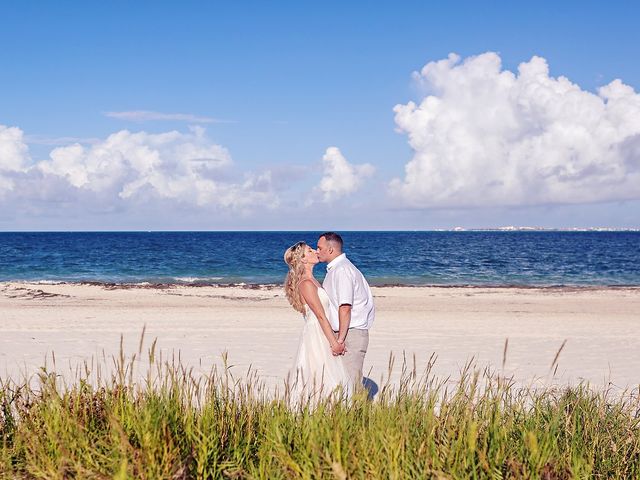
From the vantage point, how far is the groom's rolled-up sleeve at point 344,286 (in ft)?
21.1

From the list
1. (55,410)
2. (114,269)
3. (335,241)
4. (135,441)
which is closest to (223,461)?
(135,441)

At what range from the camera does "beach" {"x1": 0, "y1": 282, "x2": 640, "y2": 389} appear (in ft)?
37.1

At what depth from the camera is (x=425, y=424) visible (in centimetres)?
417

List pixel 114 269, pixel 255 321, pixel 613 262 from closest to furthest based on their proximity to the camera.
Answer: pixel 255 321 → pixel 114 269 → pixel 613 262

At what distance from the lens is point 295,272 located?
21.5 feet

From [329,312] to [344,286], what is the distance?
36 centimetres

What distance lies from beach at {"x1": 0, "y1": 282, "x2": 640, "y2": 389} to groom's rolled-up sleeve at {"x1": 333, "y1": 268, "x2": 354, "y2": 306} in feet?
4.94

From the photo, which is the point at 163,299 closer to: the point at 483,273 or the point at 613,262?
the point at 483,273

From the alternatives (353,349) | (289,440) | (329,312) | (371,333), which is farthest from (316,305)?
(371,333)

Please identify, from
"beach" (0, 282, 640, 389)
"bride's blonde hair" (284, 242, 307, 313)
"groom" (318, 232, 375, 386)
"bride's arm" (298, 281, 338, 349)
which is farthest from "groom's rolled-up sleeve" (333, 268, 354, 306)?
"beach" (0, 282, 640, 389)

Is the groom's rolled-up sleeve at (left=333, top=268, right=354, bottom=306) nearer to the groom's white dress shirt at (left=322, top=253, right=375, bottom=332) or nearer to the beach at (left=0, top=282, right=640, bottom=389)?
the groom's white dress shirt at (left=322, top=253, right=375, bottom=332)

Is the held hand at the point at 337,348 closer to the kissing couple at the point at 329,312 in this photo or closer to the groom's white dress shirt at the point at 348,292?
the kissing couple at the point at 329,312

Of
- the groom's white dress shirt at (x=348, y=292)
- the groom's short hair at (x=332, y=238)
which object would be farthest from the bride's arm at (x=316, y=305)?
the groom's short hair at (x=332, y=238)

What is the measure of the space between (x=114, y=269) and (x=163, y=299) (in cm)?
2574
